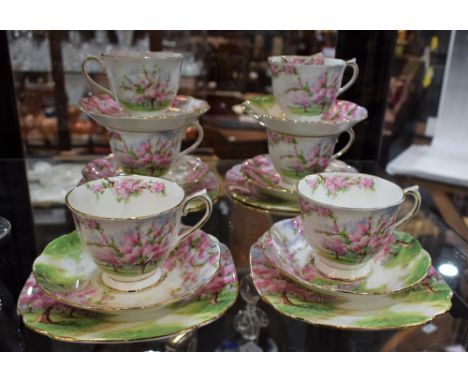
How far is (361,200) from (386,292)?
0.14 meters

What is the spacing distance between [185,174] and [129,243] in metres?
0.30

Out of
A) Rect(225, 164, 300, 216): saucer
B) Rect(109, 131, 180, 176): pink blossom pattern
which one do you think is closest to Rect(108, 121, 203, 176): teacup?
Rect(109, 131, 180, 176): pink blossom pattern

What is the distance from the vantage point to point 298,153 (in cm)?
67

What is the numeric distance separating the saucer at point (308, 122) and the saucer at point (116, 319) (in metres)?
0.27

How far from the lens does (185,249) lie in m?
0.50

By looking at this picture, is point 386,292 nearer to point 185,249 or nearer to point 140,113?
point 185,249

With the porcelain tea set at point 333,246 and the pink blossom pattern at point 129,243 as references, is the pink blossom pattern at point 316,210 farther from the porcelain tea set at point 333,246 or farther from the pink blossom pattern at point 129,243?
the pink blossom pattern at point 129,243

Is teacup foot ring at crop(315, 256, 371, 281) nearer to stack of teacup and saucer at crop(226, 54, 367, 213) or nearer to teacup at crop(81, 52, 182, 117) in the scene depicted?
stack of teacup and saucer at crop(226, 54, 367, 213)

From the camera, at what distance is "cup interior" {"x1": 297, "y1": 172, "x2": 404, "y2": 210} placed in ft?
1.74

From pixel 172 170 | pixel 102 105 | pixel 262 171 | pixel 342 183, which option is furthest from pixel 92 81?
pixel 342 183

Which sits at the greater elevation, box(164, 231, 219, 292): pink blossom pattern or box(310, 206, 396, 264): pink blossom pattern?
box(310, 206, 396, 264): pink blossom pattern

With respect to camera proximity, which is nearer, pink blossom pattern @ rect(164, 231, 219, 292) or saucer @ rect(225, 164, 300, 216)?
pink blossom pattern @ rect(164, 231, 219, 292)

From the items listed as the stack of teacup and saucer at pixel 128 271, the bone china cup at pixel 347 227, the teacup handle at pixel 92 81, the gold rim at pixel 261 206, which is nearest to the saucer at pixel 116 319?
the stack of teacup and saucer at pixel 128 271

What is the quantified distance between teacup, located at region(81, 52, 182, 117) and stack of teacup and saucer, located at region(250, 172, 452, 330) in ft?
0.82
